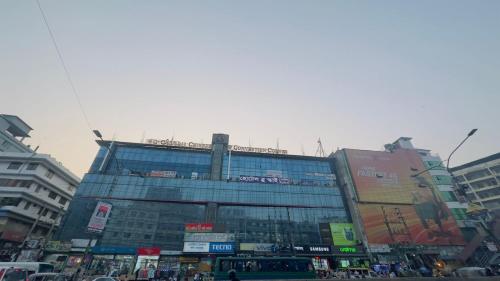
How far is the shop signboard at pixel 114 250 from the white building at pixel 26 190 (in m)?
8.24

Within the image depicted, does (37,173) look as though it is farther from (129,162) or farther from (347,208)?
(347,208)

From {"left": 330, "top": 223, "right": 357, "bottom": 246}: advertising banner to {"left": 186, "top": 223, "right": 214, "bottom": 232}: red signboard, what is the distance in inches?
1031

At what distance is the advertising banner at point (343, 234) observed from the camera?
4834 cm

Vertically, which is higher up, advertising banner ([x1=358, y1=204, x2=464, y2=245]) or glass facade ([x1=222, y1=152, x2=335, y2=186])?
glass facade ([x1=222, y1=152, x2=335, y2=186])

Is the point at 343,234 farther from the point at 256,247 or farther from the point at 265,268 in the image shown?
the point at 265,268

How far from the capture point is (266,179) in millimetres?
59000

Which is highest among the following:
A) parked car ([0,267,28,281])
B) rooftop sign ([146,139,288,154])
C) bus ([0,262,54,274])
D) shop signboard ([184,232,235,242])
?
rooftop sign ([146,139,288,154])

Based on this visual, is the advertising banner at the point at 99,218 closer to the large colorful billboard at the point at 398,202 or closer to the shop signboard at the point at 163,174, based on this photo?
the shop signboard at the point at 163,174

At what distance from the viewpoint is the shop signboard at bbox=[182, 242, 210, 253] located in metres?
43.0

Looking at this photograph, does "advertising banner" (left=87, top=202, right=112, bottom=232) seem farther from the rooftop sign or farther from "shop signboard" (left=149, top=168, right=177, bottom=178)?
the rooftop sign

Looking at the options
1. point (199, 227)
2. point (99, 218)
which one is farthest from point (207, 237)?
point (99, 218)

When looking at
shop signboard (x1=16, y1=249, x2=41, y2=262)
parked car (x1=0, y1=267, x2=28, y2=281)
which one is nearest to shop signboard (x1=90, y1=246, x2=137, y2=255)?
shop signboard (x1=16, y1=249, x2=41, y2=262)

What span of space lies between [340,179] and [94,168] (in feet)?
202

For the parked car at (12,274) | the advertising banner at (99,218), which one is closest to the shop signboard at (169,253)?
the advertising banner at (99,218)
